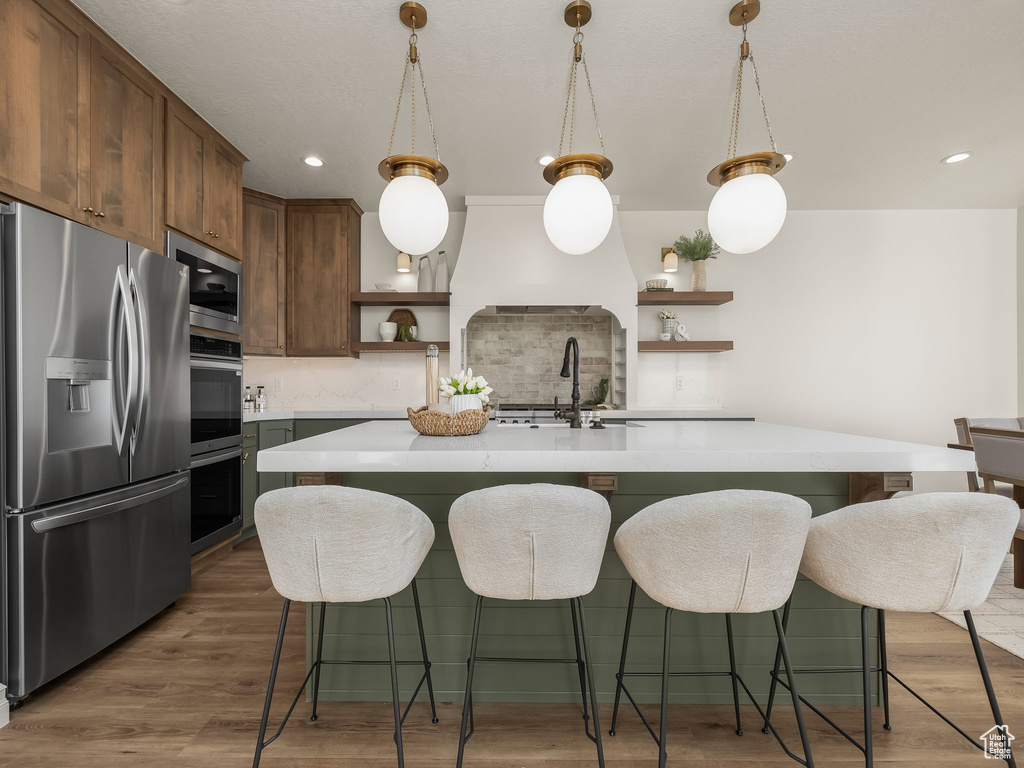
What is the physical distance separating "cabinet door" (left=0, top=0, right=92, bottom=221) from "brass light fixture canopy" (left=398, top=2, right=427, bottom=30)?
130 cm

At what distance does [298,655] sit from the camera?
2.11 m

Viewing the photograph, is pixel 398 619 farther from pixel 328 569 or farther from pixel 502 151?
pixel 502 151

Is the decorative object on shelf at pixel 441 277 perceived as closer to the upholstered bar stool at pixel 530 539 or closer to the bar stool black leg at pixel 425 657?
the bar stool black leg at pixel 425 657

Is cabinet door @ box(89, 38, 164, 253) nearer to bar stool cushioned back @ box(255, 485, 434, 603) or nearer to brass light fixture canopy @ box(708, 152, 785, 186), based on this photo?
bar stool cushioned back @ box(255, 485, 434, 603)

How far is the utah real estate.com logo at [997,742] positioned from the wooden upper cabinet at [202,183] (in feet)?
12.3

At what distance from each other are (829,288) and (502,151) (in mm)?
3069

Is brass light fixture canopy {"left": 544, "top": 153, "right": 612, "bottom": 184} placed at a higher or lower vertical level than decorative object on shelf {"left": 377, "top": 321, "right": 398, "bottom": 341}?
higher

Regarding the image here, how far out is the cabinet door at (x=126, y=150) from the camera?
2.17m

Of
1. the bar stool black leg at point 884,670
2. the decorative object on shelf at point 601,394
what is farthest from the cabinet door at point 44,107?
the decorative object on shelf at point 601,394

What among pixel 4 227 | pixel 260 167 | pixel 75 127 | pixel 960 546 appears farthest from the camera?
pixel 260 167

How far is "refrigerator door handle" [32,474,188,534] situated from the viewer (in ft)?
5.75

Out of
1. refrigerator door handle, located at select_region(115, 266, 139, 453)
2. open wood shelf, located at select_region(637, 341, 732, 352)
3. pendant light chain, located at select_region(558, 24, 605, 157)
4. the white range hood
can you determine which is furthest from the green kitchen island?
open wood shelf, located at select_region(637, 341, 732, 352)

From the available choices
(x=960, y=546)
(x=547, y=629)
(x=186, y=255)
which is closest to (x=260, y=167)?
(x=186, y=255)

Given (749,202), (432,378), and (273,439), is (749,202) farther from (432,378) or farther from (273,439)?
(273,439)
